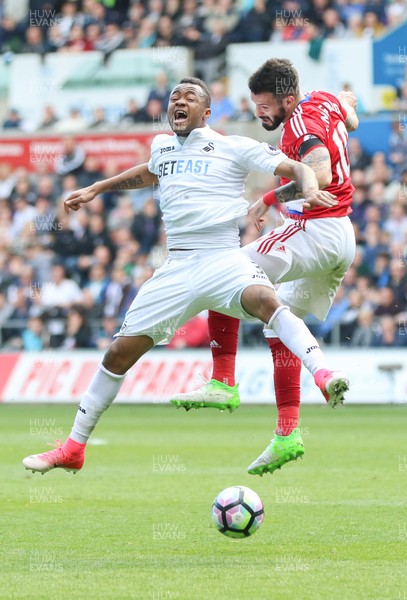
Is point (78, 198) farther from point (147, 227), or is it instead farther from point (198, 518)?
point (147, 227)

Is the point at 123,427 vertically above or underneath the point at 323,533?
underneath

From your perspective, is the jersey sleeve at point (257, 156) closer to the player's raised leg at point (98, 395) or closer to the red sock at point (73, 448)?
the player's raised leg at point (98, 395)

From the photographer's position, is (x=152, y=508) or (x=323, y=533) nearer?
(x=323, y=533)

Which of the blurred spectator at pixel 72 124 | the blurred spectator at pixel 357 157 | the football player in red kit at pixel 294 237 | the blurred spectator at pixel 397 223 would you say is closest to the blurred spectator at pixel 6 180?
the blurred spectator at pixel 72 124

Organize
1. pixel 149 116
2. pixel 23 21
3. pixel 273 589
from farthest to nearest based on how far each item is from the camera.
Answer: pixel 23 21 → pixel 149 116 → pixel 273 589

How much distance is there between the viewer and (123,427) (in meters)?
17.4

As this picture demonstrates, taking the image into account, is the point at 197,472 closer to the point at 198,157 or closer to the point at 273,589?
the point at 198,157

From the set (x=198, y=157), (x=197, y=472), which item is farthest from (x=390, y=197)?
(x=198, y=157)

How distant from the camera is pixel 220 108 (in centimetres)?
2288

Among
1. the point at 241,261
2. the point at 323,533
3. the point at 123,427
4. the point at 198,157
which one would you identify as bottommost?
the point at 123,427

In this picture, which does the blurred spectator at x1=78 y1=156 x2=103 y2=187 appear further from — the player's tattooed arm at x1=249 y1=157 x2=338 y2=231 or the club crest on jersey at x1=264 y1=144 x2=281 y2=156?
the club crest on jersey at x1=264 y1=144 x2=281 y2=156

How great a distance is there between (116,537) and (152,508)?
148 centimetres

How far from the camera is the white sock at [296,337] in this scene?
768 cm

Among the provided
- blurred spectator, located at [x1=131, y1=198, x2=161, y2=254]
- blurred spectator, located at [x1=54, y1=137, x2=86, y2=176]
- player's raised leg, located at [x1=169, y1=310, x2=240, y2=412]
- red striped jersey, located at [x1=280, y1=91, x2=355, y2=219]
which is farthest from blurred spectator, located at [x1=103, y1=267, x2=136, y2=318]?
red striped jersey, located at [x1=280, y1=91, x2=355, y2=219]
